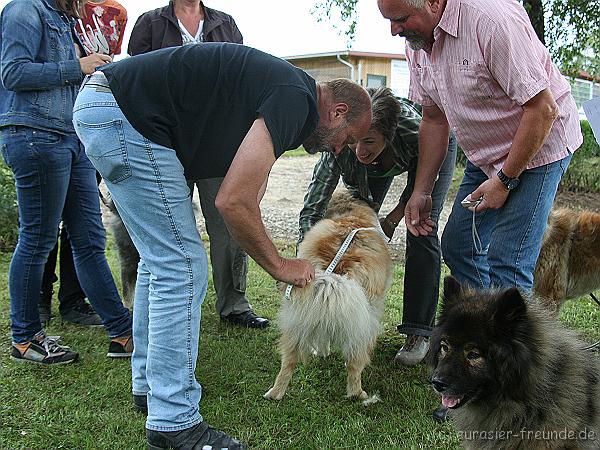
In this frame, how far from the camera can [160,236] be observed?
241 centimetres

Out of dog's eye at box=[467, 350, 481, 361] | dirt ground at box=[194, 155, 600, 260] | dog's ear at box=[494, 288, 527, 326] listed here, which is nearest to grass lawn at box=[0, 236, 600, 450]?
dog's eye at box=[467, 350, 481, 361]

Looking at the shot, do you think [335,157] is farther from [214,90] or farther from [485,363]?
[485,363]

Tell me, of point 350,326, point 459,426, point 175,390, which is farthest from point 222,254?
point 459,426

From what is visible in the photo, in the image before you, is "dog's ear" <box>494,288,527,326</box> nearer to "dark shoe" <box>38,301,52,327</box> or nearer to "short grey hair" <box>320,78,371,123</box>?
"short grey hair" <box>320,78,371,123</box>

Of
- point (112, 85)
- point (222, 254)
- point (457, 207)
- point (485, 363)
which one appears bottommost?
point (222, 254)

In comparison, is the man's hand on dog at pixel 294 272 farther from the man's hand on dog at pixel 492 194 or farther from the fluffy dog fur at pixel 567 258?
the fluffy dog fur at pixel 567 258

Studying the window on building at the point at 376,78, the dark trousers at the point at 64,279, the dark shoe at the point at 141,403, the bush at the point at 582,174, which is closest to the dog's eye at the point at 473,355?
the dark shoe at the point at 141,403

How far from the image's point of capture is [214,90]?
7.62ft

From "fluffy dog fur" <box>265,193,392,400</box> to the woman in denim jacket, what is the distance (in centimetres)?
122

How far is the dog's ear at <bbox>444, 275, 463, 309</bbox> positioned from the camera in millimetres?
2352

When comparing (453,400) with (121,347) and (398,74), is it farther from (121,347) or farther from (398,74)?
(398,74)

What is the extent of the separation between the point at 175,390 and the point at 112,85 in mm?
1311

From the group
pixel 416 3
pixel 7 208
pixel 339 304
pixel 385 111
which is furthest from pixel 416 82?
pixel 7 208

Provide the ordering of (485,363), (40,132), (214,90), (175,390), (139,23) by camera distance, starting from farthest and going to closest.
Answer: (139,23), (40,132), (175,390), (214,90), (485,363)
